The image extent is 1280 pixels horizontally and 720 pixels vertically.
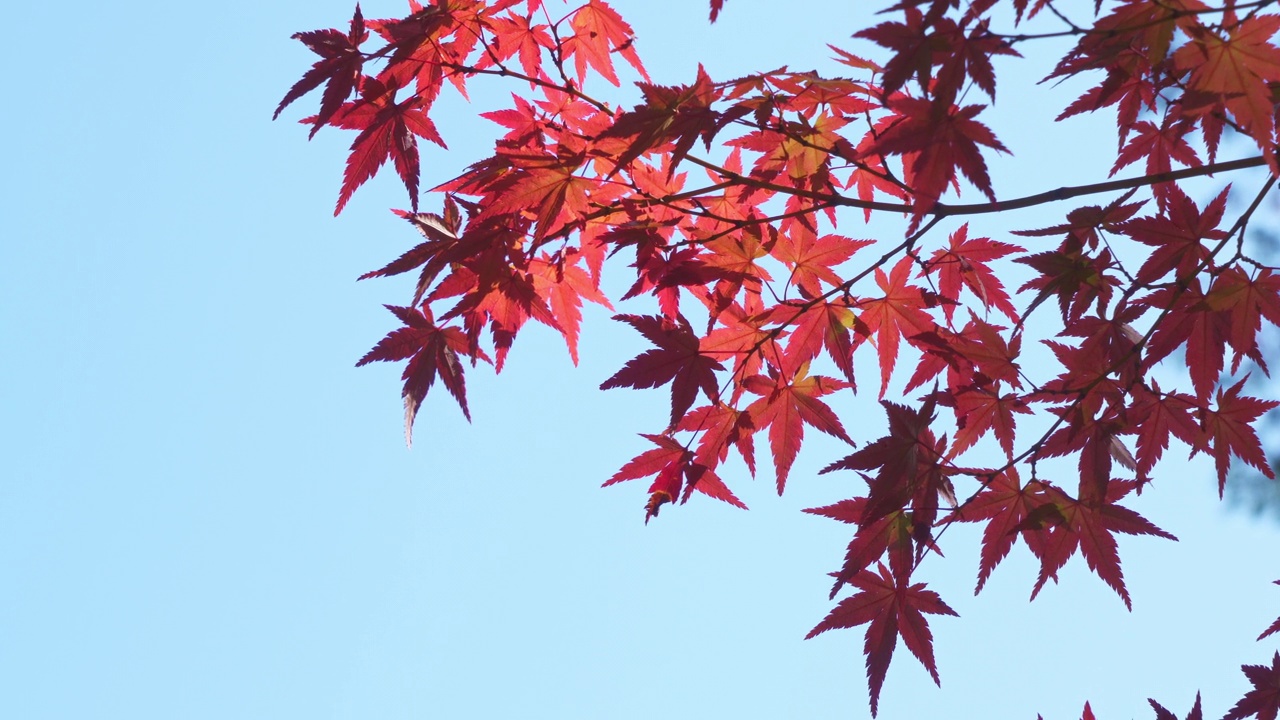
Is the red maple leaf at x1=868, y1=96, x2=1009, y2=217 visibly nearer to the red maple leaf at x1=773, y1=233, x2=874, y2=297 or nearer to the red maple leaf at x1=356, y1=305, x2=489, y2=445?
the red maple leaf at x1=773, y1=233, x2=874, y2=297

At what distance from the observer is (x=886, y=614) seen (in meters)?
1.93

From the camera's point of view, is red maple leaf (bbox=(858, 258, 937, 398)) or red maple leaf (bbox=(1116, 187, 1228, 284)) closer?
red maple leaf (bbox=(1116, 187, 1228, 284))

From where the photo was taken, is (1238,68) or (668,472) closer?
(1238,68)

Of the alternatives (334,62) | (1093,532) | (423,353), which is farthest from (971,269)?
(334,62)

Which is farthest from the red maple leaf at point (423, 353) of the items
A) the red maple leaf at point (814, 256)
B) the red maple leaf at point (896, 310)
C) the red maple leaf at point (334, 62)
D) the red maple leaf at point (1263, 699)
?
the red maple leaf at point (1263, 699)

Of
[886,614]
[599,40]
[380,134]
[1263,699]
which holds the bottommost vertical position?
[1263,699]

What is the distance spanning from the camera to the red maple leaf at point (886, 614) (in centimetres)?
191

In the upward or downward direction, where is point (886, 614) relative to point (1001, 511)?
downward

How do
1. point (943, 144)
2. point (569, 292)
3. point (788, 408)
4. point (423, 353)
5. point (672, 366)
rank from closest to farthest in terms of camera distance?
point (943, 144)
point (672, 366)
point (788, 408)
point (423, 353)
point (569, 292)

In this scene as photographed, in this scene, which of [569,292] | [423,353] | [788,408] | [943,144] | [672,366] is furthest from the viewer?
[569,292]

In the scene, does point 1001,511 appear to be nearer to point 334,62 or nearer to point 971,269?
point 971,269

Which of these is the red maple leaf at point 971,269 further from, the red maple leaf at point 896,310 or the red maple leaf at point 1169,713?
the red maple leaf at point 1169,713

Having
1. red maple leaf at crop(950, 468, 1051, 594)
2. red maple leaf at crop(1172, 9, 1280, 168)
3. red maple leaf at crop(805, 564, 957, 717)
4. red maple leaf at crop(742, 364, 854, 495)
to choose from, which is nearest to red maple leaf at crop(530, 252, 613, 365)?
red maple leaf at crop(742, 364, 854, 495)

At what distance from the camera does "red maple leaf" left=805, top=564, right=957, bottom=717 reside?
75.1 inches
